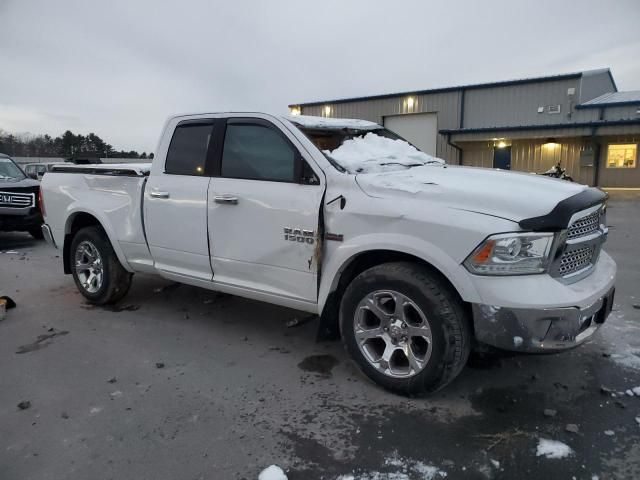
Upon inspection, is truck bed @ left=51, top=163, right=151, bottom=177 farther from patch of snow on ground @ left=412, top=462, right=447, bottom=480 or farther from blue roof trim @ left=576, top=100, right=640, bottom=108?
blue roof trim @ left=576, top=100, right=640, bottom=108

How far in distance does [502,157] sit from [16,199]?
24.4 m

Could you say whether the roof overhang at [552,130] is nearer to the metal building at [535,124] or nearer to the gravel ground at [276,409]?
the metal building at [535,124]

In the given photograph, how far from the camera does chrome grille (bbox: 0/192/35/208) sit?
29.6ft

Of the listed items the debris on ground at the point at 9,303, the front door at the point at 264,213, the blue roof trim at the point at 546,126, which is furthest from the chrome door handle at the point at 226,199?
the blue roof trim at the point at 546,126

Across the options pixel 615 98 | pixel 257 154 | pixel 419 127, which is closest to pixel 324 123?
pixel 257 154

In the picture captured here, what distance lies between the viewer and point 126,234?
4707 mm

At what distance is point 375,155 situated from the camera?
3.94m

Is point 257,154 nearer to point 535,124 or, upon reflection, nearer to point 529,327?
point 529,327

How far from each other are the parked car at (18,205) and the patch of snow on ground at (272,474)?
8.95 meters

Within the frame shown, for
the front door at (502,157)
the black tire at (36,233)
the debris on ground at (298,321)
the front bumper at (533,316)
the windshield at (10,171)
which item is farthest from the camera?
the front door at (502,157)

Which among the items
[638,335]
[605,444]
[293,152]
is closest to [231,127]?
[293,152]

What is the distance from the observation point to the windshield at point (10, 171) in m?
9.87

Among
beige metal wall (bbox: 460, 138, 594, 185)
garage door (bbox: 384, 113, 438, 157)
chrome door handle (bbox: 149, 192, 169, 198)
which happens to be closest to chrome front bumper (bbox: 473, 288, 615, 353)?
chrome door handle (bbox: 149, 192, 169, 198)

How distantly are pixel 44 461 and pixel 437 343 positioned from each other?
7.55ft
